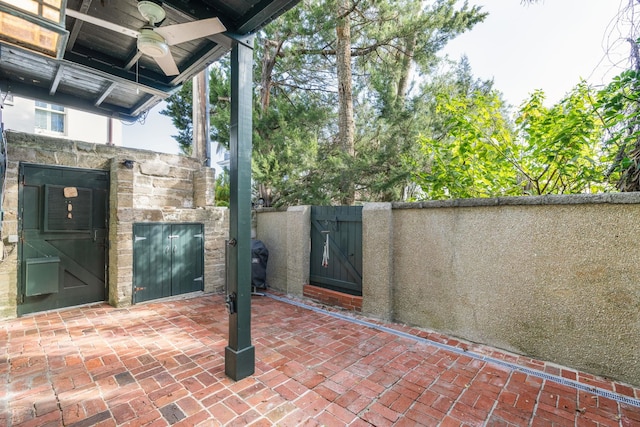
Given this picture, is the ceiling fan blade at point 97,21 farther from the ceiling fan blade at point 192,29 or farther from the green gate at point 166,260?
the green gate at point 166,260

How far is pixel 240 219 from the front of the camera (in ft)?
7.72

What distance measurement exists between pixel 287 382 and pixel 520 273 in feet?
8.05

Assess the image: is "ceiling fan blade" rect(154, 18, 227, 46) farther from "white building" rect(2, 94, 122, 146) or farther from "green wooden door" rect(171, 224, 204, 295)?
"white building" rect(2, 94, 122, 146)

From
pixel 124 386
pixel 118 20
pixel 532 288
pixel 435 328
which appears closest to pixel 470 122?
pixel 532 288

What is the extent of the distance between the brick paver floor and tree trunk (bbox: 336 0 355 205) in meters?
3.06

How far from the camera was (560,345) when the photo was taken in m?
2.61

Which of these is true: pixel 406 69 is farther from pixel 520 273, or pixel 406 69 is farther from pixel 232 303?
pixel 232 303

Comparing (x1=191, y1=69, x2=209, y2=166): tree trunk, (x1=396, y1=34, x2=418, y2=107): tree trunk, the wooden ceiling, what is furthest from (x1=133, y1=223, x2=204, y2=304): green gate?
(x1=396, y1=34, x2=418, y2=107): tree trunk

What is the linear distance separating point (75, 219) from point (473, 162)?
19.3ft

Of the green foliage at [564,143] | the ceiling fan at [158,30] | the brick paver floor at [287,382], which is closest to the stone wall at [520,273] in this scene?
the brick paver floor at [287,382]

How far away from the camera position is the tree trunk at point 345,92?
5867mm

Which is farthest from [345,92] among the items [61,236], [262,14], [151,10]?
[61,236]

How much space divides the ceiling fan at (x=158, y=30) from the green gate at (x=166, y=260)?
275 cm

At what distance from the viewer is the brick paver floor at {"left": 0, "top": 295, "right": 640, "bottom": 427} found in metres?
1.92
